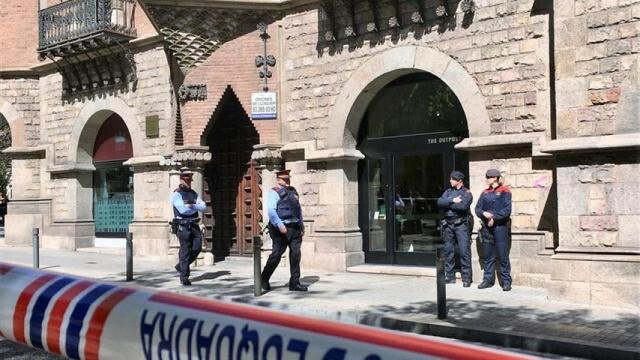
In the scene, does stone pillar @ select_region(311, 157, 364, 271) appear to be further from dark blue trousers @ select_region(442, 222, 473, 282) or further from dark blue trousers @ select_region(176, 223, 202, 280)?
dark blue trousers @ select_region(176, 223, 202, 280)

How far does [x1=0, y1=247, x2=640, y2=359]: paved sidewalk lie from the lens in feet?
20.6

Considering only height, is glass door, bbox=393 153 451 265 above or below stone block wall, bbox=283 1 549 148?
below

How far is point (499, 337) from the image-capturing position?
6.45 m

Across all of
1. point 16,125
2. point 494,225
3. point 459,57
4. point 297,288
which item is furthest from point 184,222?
point 16,125

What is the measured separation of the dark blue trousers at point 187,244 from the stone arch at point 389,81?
3.25 m

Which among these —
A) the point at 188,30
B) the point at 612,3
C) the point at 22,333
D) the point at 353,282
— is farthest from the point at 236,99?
the point at 22,333

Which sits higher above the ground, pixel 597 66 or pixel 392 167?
pixel 597 66

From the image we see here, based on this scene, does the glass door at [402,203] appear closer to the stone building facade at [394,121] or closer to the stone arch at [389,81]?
the stone building facade at [394,121]

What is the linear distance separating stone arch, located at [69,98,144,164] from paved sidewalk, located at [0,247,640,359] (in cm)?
394

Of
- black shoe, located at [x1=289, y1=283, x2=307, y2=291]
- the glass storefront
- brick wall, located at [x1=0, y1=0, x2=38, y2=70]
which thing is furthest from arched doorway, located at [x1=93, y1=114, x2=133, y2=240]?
black shoe, located at [x1=289, y1=283, x2=307, y2=291]

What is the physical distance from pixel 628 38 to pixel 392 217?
5210 millimetres

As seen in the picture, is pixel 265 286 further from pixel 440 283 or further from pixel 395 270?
pixel 440 283

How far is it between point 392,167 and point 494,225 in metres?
2.95

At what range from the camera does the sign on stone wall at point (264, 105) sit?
1270cm
